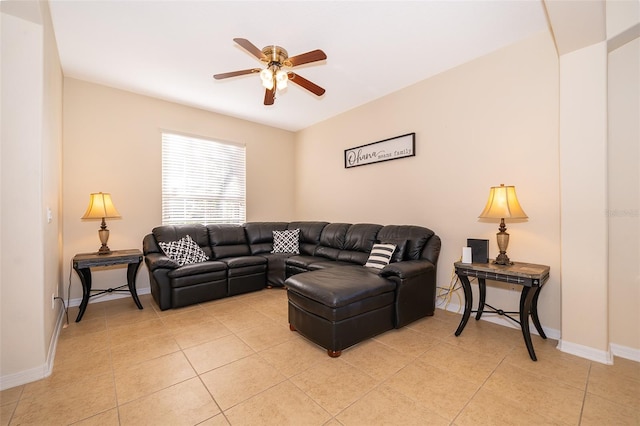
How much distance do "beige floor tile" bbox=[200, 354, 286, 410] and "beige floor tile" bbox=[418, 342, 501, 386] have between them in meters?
1.23

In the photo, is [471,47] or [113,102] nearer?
[471,47]

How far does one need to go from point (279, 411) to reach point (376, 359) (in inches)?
36.0

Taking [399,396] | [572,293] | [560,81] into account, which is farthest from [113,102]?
[572,293]

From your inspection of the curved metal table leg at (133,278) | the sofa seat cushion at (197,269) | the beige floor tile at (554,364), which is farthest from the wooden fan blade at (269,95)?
the beige floor tile at (554,364)

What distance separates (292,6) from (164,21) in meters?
1.20

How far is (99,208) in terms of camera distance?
332cm

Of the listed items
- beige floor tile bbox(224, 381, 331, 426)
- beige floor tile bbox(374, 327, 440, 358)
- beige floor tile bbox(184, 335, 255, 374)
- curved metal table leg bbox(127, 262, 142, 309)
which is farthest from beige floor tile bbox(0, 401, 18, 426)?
beige floor tile bbox(374, 327, 440, 358)

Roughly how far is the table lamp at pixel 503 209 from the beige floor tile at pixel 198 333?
2.75 metres

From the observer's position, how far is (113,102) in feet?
12.7

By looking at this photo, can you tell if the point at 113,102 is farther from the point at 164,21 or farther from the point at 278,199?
the point at 278,199

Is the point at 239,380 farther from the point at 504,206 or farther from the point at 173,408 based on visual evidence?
the point at 504,206

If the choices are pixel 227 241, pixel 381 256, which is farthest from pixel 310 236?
pixel 381 256

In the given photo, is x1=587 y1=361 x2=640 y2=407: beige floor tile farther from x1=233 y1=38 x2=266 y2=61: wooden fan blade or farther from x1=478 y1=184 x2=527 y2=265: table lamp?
x1=233 y1=38 x2=266 y2=61: wooden fan blade

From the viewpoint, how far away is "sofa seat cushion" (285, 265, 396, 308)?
2330 millimetres
